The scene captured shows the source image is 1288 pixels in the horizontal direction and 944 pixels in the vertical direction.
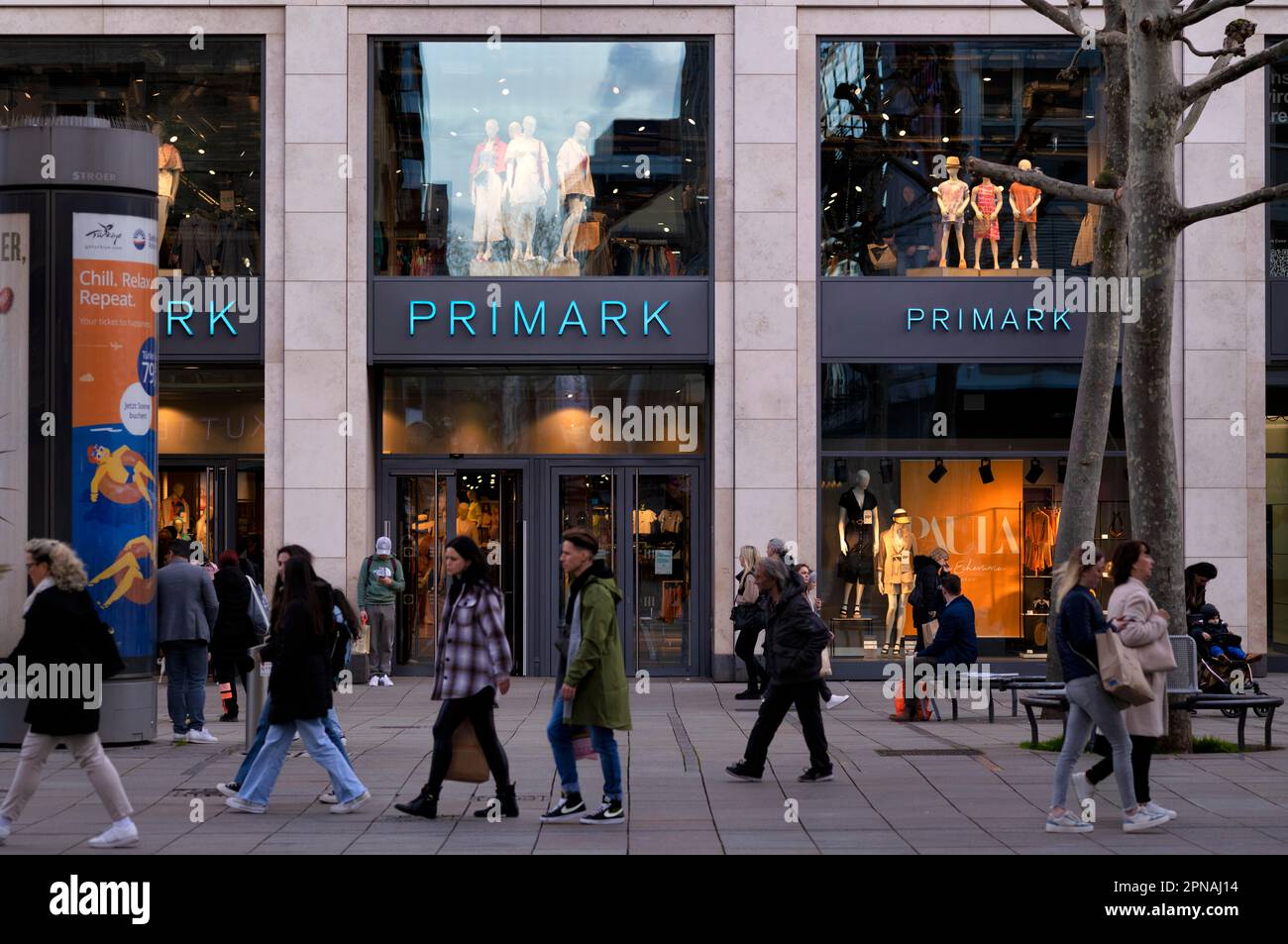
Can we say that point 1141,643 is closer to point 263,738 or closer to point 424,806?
point 424,806

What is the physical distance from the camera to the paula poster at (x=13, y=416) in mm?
13641

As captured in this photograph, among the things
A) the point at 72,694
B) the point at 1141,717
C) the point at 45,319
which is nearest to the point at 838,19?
the point at 45,319

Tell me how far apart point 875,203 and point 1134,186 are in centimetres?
778

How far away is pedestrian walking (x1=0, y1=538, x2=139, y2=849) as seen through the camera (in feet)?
29.4

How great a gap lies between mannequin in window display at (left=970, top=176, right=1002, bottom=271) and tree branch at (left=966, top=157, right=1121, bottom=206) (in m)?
6.71

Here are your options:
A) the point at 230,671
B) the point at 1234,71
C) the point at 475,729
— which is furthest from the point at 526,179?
the point at 475,729

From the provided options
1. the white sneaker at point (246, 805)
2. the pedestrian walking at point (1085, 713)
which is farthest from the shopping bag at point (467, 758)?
the pedestrian walking at point (1085, 713)

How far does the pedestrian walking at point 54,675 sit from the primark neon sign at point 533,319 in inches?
454

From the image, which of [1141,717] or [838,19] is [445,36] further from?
[1141,717]

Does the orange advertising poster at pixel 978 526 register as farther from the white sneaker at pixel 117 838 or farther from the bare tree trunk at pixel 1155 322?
the white sneaker at pixel 117 838

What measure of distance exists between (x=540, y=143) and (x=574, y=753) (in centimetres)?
1263

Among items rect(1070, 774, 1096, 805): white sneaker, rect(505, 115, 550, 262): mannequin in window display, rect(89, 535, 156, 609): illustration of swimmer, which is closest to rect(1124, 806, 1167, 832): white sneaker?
rect(1070, 774, 1096, 805): white sneaker

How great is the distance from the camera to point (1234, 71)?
1271 centimetres

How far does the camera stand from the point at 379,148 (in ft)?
69.4
